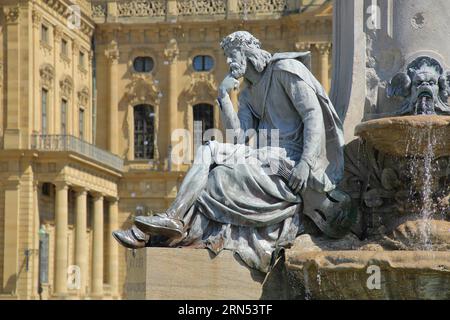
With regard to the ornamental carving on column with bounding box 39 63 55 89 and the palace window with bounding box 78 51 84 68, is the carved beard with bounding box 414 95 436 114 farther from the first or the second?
the palace window with bounding box 78 51 84 68

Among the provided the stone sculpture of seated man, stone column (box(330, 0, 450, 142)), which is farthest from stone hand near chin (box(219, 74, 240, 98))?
stone column (box(330, 0, 450, 142))

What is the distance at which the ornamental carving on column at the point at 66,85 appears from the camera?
47875 millimetres

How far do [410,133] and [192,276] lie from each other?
1.68m

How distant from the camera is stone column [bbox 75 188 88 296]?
45312 millimetres

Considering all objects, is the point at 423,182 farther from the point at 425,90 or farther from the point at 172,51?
the point at 172,51

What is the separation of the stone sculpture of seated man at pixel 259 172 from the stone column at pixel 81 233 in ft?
121

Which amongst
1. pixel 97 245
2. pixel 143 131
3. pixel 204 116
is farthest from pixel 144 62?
pixel 97 245

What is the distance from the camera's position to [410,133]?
802 cm

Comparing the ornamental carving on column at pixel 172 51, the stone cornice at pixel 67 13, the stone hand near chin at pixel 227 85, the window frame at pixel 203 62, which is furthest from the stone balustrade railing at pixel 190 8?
the stone hand near chin at pixel 227 85

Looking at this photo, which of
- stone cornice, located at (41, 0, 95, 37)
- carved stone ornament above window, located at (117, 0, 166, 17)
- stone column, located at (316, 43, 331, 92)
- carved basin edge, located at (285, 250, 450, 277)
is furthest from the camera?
carved stone ornament above window, located at (117, 0, 166, 17)

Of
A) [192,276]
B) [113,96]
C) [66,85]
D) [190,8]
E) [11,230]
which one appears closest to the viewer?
[192,276]

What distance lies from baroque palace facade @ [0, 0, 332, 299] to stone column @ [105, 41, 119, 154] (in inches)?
1.7

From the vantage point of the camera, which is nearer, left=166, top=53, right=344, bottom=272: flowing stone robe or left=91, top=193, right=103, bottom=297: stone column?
left=166, top=53, right=344, bottom=272: flowing stone robe

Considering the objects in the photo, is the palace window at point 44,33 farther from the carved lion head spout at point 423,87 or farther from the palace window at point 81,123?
the carved lion head spout at point 423,87
